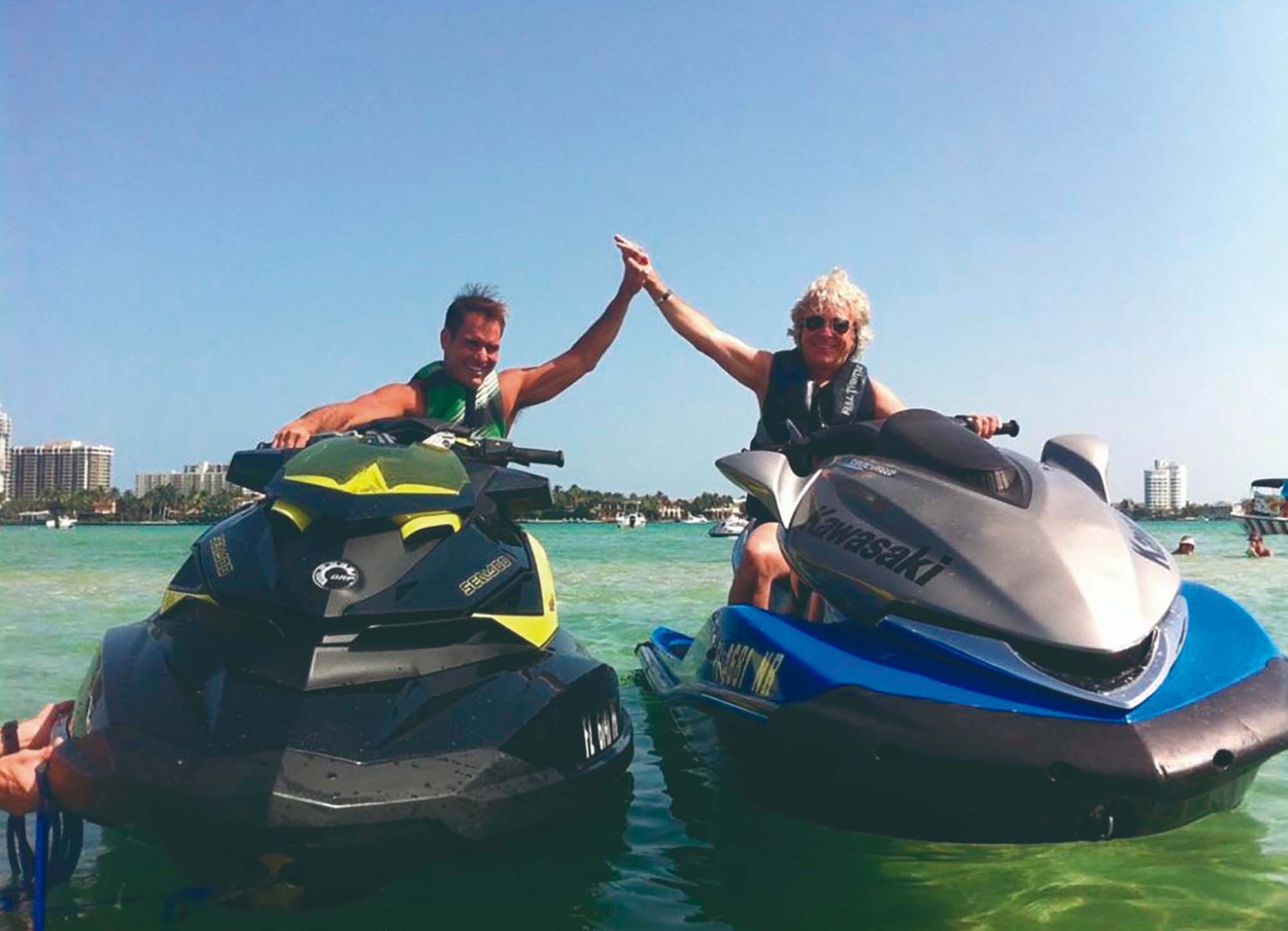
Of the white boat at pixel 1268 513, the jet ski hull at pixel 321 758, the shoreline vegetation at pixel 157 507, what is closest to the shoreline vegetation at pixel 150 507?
the shoreline vegetation at pixel 157 507

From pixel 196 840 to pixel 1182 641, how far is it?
2013 millimetres

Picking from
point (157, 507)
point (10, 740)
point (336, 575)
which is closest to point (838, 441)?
point (336, 575)

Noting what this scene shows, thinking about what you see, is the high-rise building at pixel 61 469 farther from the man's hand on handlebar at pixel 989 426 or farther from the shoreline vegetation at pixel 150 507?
the man's hand on handlebar at pixel 989 426

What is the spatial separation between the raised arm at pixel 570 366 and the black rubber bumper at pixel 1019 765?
270 centimetres

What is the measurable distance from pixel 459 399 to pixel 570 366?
68 cm

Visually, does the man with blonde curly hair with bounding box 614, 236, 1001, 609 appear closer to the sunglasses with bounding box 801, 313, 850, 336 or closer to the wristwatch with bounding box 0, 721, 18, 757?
the sunglasses with bounding box 801, 313, 850, 336

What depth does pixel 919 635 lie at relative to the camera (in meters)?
2.07

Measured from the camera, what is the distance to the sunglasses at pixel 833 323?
3887mm

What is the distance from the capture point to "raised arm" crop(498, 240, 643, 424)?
446 cm

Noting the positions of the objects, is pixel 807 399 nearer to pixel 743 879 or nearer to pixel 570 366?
pixel 570 366

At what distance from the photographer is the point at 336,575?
2.17m

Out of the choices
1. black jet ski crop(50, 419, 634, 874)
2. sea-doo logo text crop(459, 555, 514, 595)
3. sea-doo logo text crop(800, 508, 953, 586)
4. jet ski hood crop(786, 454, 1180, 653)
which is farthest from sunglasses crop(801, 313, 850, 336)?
sea-doo logo text crop(459, 555, 514, 595)

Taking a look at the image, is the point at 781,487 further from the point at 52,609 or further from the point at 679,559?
the point at 679,559

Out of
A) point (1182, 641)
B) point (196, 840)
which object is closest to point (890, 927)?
point (1182, 641)
